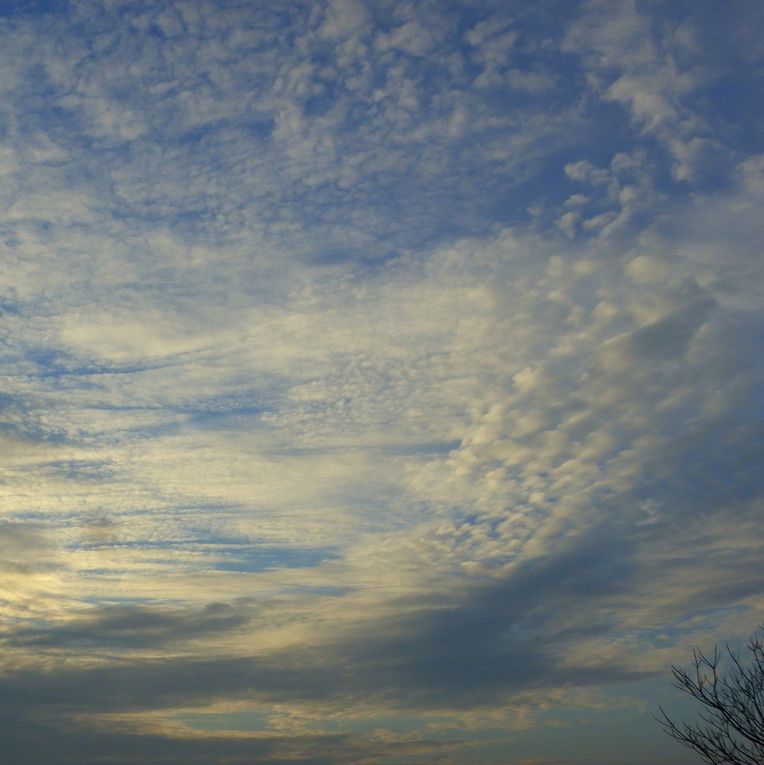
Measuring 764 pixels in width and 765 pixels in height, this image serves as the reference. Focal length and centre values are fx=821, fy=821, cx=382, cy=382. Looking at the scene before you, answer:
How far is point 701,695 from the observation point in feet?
122

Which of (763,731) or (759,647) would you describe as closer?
(763,731)

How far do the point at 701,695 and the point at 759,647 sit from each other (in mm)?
6577

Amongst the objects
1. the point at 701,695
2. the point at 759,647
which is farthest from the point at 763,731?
the point at 759,647

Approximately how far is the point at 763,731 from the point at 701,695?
2801 millimetres

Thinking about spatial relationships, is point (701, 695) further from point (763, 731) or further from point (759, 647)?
point (759, 647)

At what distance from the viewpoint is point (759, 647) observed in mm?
41750

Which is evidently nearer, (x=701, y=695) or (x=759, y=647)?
(x=701, y=695)

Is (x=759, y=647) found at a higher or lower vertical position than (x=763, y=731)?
higher

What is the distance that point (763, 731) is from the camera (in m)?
35.5
